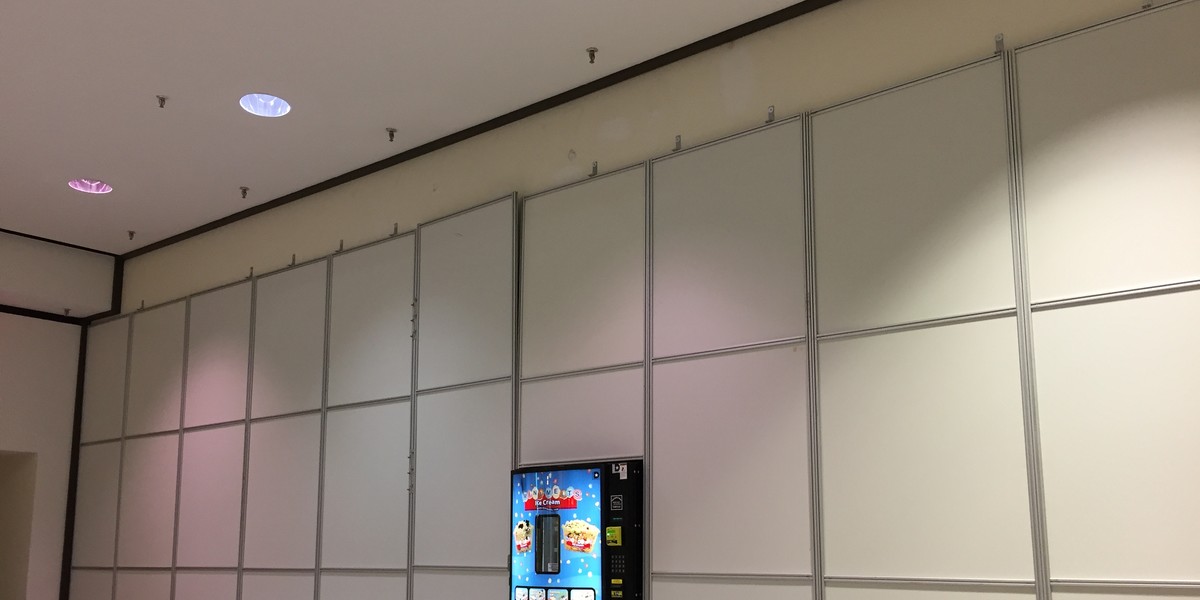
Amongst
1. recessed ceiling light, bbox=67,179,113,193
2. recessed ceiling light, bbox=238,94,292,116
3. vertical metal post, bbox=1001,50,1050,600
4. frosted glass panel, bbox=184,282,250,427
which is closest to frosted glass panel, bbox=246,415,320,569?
frosted glass panel, bbox=184,282,250,427

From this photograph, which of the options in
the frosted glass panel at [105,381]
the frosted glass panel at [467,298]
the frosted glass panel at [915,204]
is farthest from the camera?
the frosted glass panel at [105,381]

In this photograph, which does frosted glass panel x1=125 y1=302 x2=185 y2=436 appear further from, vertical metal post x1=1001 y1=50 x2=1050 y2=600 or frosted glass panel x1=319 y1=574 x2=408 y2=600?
vertical metal post x1=1001 y1=50 x2=1050 y2=600

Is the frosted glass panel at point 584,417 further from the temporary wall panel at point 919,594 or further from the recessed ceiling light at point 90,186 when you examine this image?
the recessed ceiling light at point 90,186

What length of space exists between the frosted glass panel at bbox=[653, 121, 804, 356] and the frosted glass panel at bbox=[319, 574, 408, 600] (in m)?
2.49

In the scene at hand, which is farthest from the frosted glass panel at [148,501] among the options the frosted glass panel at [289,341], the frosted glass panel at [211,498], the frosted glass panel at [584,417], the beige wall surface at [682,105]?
the frosted glass panel at [584,417]

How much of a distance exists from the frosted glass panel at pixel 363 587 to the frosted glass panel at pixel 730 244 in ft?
8.16

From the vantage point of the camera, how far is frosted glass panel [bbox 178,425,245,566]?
7.80 m

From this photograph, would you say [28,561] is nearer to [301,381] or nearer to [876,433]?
[301,381]

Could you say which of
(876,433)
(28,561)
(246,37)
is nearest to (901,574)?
(876,433)

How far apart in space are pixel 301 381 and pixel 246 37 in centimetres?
289

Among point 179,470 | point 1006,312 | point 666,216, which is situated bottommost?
point 179,470

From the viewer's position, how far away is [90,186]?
301 inches

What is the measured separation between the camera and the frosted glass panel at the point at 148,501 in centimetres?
841

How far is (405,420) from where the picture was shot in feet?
21.7
